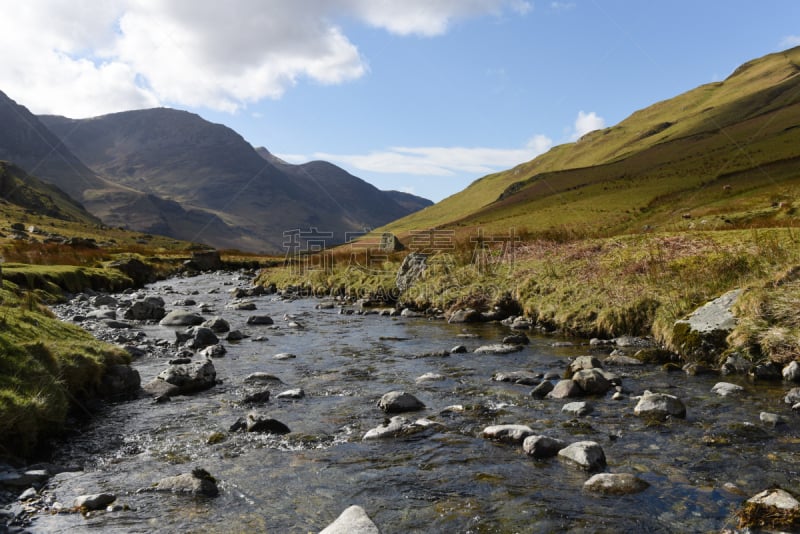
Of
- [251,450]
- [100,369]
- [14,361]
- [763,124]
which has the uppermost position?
[763,124]

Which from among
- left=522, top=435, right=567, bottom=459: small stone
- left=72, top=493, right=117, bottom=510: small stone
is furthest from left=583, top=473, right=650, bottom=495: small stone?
left=72, top=493, right=117, bottom=510: small stone

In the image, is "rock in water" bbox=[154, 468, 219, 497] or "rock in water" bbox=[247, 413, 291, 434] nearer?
"rock in water" bbox=[154, 468, 219, 497]

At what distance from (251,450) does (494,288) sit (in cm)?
2007

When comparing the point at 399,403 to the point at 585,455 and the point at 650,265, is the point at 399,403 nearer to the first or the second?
the point at 585,455

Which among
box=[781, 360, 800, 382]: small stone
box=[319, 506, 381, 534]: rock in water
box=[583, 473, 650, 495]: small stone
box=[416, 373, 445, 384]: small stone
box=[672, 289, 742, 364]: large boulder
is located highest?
box=[672, 289, 742, 364]: large boulder

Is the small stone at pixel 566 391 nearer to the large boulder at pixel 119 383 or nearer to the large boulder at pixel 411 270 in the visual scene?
the large boulder at pixel 119 383

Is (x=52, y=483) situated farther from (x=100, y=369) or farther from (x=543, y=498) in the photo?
(x=543, y=498)

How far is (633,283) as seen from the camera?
68.8 ft

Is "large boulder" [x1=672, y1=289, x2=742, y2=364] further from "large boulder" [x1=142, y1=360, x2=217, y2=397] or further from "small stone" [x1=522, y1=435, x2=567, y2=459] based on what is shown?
"large boulder" [x1=142, y1=360, x2=217, y2=397]

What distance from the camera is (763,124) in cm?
10638

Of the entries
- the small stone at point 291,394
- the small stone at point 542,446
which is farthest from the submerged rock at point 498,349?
the small stone at point 542,446

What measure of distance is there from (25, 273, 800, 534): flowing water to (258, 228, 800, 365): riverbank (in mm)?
2830

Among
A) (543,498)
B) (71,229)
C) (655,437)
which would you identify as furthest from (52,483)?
(71,229)

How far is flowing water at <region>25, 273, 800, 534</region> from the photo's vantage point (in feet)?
24.1
